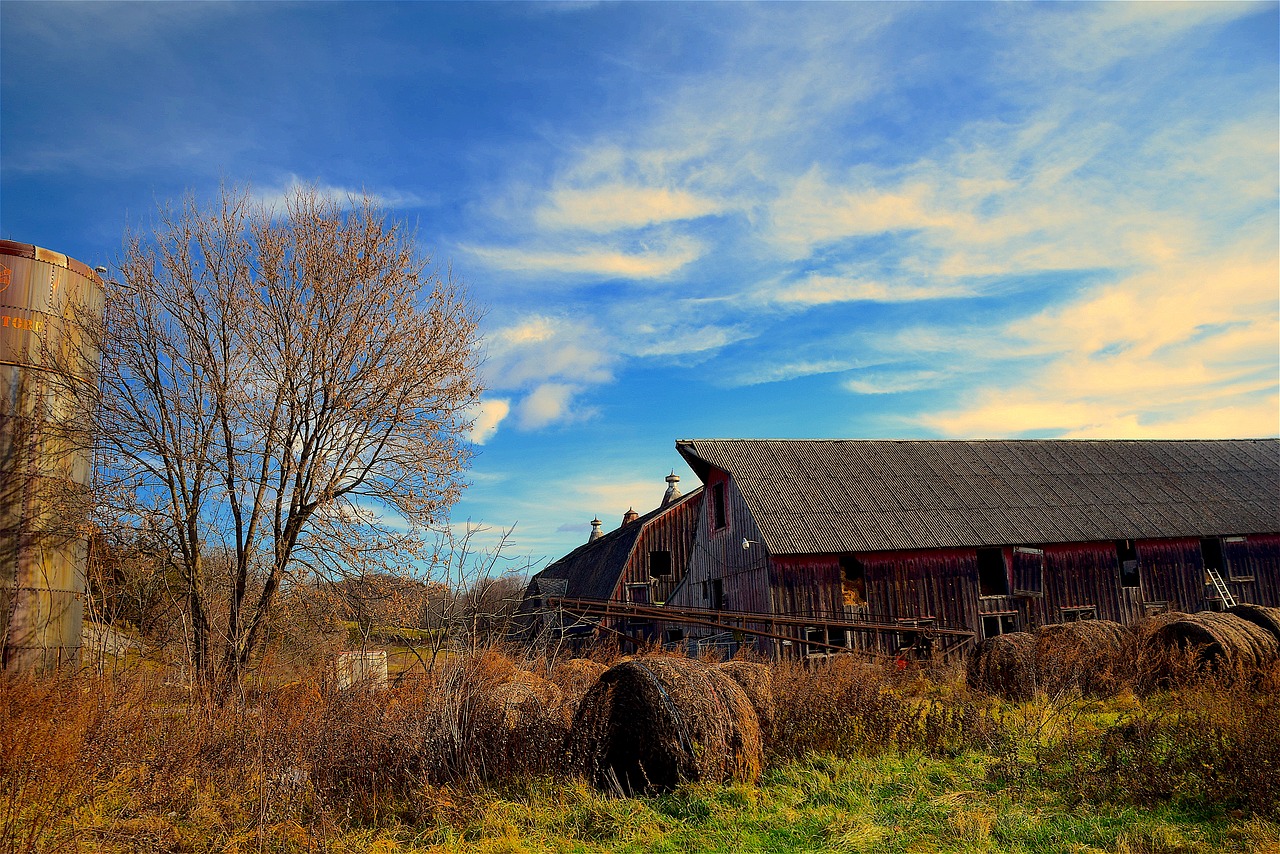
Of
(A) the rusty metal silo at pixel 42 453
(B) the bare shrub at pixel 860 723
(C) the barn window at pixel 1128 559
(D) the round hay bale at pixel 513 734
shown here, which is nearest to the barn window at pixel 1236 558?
(C) the barn window at pixel 1128 559

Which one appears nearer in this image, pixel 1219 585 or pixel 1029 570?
pixel 1029 570

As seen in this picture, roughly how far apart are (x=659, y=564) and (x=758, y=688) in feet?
65.9

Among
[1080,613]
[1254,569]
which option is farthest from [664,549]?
[1254,569]

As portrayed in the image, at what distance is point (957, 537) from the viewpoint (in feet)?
79.9

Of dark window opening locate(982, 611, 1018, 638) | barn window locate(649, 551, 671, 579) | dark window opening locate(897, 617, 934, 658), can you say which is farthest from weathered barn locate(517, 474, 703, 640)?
dark window opening locate(982, 611, 1018, 638)

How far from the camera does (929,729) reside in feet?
36.0

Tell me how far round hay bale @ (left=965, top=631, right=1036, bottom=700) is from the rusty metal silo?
15860mm

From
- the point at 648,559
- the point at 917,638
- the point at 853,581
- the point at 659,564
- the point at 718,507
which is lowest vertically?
the point at 917,638

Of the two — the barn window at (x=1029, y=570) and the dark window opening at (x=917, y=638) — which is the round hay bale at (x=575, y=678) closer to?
the dark window opening at (x=917, y=638)

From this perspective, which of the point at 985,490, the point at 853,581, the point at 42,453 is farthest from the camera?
the point at 985,490

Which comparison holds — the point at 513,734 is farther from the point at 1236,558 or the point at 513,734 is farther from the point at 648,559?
the point at 1236,558

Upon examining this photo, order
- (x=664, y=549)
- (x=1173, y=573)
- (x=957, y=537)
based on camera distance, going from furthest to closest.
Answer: (x=664, y=549) → (x=1173, y=573) → (x=957, y=537)

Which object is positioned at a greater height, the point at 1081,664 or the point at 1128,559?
the point at 1128,559

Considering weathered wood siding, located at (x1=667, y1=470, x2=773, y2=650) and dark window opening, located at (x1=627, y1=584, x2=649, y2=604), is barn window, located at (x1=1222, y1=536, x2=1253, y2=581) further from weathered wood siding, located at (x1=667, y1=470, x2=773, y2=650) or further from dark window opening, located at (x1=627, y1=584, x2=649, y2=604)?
dark window opening, located at (x1=627, y1=584, x2=649, y2=604)
